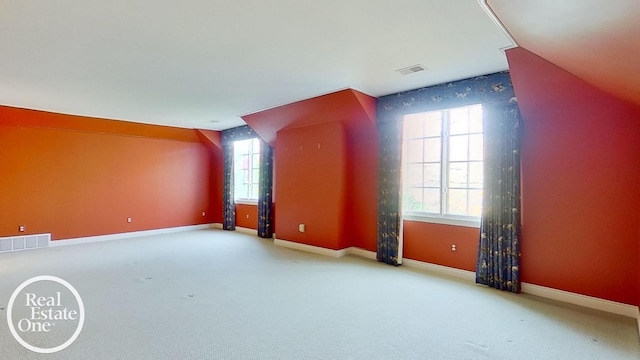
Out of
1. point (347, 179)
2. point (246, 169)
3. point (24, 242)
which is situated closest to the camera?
point (347, 179)

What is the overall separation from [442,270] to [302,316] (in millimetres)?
2292

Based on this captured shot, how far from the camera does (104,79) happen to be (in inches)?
148

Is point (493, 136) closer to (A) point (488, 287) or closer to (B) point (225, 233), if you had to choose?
(A) point (488, 287)

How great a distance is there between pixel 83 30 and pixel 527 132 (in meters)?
4.53

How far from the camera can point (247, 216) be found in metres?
7.30

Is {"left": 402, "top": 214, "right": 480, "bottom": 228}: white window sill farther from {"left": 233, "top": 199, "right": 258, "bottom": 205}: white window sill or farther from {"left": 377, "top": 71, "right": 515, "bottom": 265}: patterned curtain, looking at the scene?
{"left": 233, "top": 199, "right": 258, "bottom": 205}: white window sill


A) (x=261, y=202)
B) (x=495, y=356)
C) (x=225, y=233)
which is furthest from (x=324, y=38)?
(x=225, y=233)

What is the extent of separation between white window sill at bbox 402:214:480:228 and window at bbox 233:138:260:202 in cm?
393

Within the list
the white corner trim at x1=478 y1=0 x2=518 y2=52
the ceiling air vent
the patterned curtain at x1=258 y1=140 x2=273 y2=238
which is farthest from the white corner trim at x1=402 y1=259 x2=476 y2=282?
the patterned curtain at x1=258 y1=140 x2=273 y2=238

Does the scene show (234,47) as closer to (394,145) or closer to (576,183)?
(394,145)

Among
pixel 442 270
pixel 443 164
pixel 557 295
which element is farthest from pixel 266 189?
pixel 557 295

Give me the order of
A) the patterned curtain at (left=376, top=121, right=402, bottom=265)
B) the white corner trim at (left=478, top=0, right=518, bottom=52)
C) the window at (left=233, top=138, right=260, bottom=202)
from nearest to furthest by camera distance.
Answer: the white corner trim at (left=478, top=0, right=518, bottom=52), the patterned curtain at (left=376, top=121, right=402, bottom=265), the window at (left=233, top=138, right=260, bottom=202)

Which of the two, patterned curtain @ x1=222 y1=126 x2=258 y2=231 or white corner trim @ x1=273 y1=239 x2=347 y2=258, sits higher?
patterned curtain @ x1=222 y1=126 x2=258 y2=231

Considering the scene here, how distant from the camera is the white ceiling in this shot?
88.7 inches
